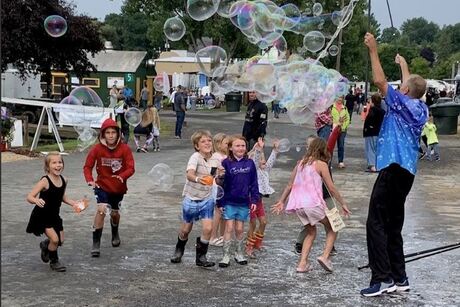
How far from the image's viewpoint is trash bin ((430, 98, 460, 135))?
26.6m

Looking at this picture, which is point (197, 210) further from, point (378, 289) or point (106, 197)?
point (378, 289)

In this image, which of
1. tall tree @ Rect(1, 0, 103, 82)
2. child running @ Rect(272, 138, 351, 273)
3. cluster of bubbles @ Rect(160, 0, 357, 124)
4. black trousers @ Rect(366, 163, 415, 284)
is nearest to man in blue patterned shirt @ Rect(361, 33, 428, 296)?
black trousers @ Rect(366, 163, 415, 284)

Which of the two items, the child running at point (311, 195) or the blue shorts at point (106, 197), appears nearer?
the child running at point (311, 195)

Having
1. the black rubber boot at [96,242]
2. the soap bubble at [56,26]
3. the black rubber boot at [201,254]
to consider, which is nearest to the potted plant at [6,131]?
the soap bubble at [56,26]

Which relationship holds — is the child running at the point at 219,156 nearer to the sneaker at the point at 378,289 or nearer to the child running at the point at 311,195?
the child running at the point at 311,195

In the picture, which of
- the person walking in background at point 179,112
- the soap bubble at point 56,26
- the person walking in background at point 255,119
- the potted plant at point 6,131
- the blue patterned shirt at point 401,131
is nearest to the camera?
the blue patterned shirt at point 401,131

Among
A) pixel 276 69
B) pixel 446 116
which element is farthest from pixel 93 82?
pixel 276 69

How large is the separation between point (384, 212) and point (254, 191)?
5.12 feet

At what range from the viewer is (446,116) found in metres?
26.9

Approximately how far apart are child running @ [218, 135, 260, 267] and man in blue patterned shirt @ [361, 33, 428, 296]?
1.42 meters

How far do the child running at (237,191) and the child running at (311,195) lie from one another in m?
0.34

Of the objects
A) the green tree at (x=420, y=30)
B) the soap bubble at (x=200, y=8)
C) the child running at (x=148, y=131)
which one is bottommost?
the child running at (x=148, y=131)

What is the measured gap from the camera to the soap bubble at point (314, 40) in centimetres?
1010

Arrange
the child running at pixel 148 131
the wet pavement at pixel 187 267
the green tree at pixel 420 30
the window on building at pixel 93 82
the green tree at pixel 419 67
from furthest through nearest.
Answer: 1. the green tree at pixel 420 30
2. the green tree at pixel 419 67
3. the window on building at pixel 93 82
4. the child running at pixel 148 131
5. the wet pavement at pixel 187 267
